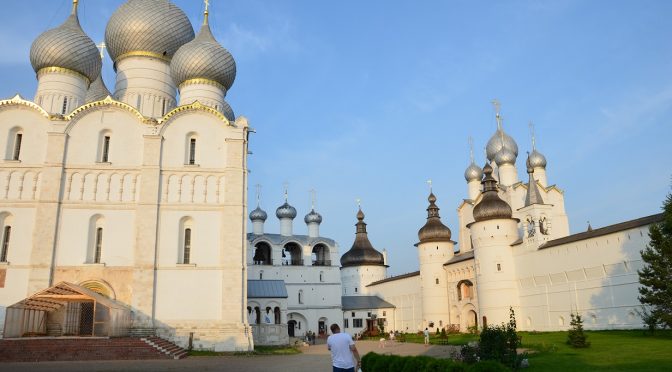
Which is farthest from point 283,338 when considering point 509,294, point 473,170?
point 473,170

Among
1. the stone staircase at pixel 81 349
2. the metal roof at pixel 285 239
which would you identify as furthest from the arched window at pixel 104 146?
the metal roof at pixel 285 239

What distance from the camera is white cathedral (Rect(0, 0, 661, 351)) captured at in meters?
21.4

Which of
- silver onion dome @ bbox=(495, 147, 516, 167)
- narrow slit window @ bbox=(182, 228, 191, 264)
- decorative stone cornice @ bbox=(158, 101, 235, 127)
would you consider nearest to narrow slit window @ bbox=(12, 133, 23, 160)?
decorative stone cornice @ bbox=(158, 101, 235, 127)

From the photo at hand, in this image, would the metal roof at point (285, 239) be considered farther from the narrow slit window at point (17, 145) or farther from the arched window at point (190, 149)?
the narrow slit window at point (17, 145)

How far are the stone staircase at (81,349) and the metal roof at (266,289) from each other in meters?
14.9

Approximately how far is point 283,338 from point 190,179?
10.8 metres

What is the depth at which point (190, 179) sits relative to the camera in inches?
925

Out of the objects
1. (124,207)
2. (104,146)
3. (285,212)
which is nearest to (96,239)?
(124,207)

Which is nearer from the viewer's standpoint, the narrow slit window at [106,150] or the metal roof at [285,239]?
the narrow slit window at [106,150]

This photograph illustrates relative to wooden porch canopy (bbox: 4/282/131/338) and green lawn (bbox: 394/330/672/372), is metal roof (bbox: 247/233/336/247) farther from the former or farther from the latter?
green lawn (bbox: 394/330/672/372)

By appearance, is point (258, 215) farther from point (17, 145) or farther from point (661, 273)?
point (661, 273)

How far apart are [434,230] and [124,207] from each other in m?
25.1

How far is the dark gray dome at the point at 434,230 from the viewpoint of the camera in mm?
40906

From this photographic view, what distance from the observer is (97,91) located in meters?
29.5
